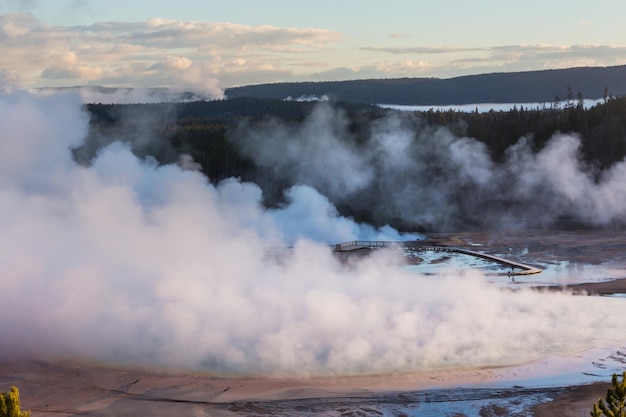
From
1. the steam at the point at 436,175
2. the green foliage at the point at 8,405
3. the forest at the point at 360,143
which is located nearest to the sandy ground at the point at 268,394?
the green foliage at the point at 8,405

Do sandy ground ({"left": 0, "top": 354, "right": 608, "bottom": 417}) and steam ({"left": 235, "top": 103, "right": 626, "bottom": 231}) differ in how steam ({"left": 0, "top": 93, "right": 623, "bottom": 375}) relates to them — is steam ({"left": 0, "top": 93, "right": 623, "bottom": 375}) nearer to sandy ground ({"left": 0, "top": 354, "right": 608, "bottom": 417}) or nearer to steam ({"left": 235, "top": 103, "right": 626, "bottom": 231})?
sandy ground ({"left": 0, "top": 354, "right": 608, "bottom": 417})

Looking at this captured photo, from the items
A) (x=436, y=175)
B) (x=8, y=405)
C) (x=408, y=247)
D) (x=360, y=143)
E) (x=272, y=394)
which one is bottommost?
(x=272, y=394)

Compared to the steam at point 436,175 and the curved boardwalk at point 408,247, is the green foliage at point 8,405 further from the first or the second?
the steam at point 436,175

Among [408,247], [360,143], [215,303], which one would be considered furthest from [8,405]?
[360,143]

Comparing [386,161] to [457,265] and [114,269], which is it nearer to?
[457,265]

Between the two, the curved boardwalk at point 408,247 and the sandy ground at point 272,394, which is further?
the curved boardwalk at point 408,247

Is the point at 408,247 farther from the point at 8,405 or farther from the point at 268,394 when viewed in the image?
the point at 8,405

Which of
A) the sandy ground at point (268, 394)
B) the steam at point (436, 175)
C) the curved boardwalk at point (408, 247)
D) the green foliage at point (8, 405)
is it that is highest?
the steam at point (436, 175)
